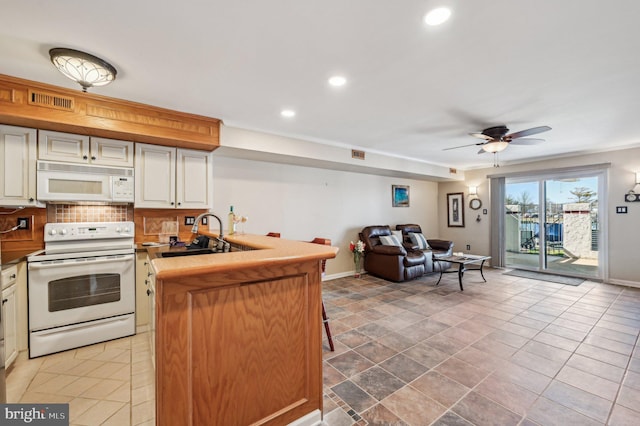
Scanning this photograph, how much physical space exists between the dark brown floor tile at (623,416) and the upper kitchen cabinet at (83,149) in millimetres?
4589

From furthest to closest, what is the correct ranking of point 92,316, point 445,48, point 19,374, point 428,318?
point 428,318
point 92,316
point 19,374
point 445,48

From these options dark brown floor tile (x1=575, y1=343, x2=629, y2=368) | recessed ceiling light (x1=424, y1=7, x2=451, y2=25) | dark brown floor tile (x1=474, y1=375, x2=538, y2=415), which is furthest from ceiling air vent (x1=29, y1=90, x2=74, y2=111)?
dark brown floor tile (x1=575, y1=343, x2=629, y2=368)

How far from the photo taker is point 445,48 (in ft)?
6.43

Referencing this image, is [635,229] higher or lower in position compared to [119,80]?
lower

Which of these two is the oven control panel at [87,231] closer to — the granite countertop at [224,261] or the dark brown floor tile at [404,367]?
the granite countertop at [224,261]

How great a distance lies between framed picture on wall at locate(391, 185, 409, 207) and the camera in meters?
6.50

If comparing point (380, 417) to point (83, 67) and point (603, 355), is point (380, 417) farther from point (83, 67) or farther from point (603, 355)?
point (83, 67)

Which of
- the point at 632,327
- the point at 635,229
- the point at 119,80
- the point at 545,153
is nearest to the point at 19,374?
the point at 119,80

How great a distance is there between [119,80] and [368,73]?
219cm

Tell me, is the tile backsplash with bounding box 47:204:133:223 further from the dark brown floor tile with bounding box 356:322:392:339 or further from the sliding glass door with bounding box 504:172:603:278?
the sliding glass door with bounding box 504:172:603:278

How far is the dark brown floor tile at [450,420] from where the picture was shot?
5.52 ft

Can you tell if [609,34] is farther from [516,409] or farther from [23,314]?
[23,314]

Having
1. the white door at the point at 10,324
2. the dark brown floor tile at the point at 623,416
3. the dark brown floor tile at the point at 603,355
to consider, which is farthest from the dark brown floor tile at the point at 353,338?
the white door at the point at 10,324

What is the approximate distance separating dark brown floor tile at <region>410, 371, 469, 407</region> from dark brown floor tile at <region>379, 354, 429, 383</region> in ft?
0.18
